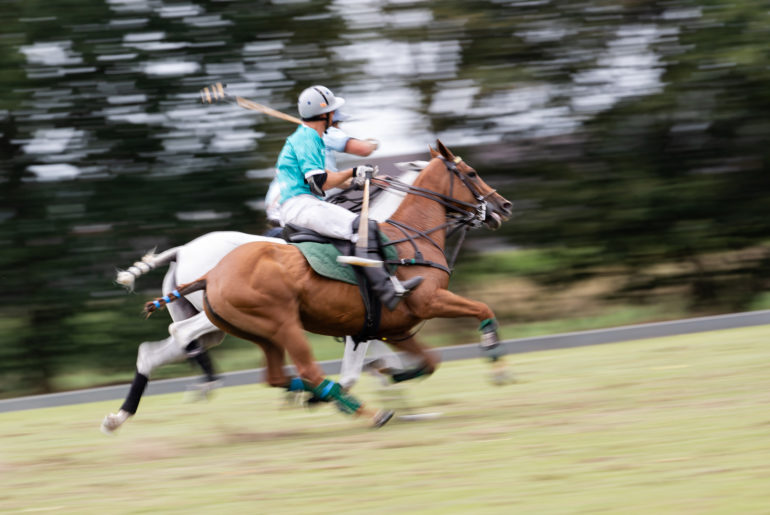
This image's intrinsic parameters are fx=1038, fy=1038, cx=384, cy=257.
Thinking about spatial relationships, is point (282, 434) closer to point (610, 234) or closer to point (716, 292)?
point (610, 234)

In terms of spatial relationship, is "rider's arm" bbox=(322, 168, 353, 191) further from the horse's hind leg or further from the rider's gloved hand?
the horse's hind leg

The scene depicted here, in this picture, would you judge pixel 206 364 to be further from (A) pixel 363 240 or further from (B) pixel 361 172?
(B) pixel 361 172

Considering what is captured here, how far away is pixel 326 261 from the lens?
7109mm

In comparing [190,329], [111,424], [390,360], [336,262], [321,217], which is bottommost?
[111,424]

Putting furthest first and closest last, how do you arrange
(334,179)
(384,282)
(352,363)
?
(352,363)
(334,179)
(384,282)

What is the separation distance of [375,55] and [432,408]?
19.9ft

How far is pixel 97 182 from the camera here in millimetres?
11969

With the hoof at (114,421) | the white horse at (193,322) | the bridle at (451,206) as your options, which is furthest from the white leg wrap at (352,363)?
the hoof at (114,421)

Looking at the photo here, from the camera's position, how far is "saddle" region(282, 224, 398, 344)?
709 centimetres

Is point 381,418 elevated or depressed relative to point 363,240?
depressed

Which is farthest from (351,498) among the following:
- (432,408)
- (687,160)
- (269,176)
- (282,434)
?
(687,160)

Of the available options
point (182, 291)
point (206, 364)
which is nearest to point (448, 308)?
point (182, 291)

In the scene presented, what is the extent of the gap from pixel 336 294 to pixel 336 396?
735mm

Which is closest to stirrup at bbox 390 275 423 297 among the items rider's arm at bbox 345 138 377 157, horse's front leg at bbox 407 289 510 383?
horse's front leg at bbox 407 289 510 383
